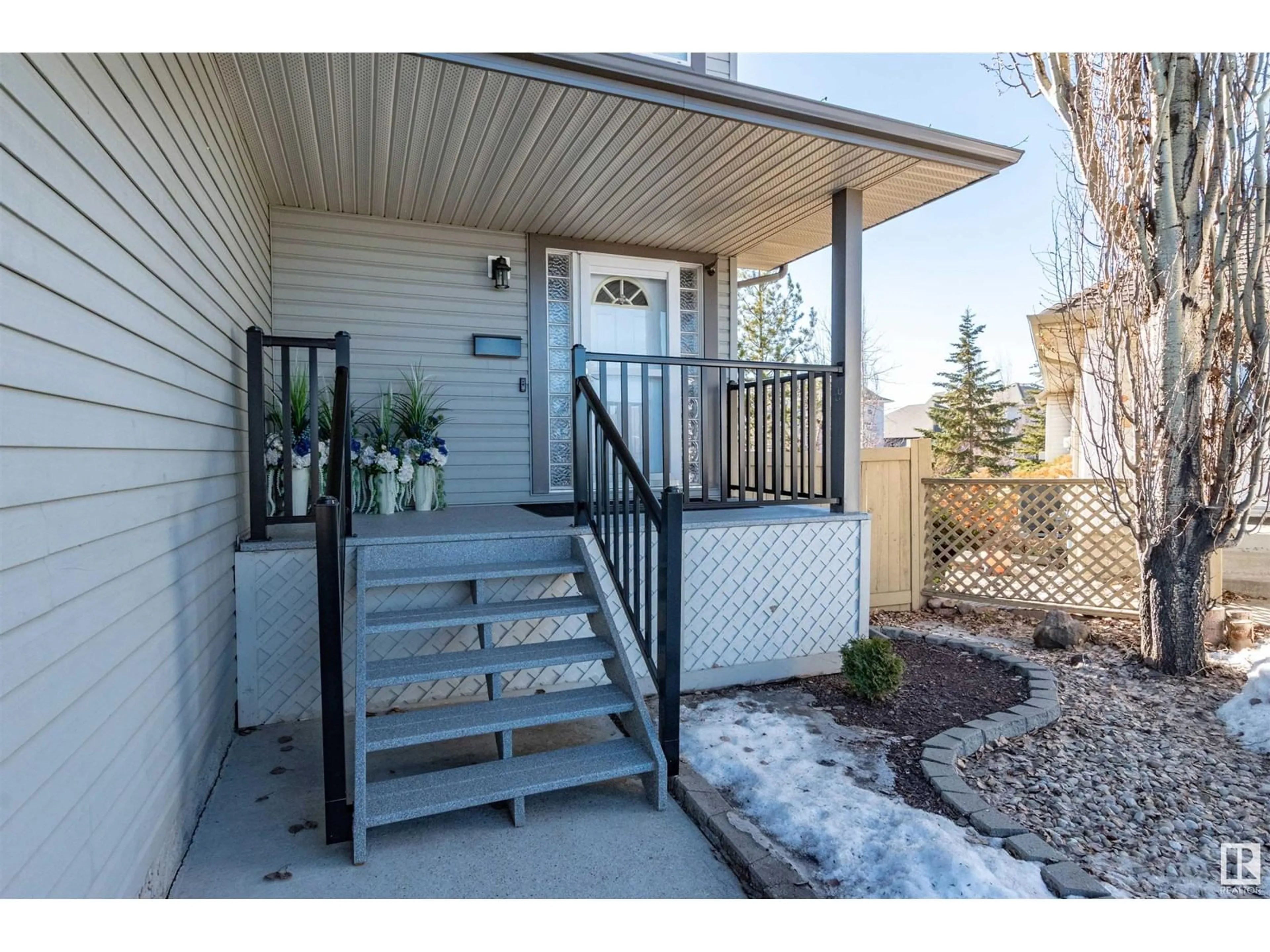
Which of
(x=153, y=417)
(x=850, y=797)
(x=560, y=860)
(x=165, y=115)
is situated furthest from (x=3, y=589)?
(x=850, y=797)

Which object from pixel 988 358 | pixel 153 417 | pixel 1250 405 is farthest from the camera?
pixel 988 358

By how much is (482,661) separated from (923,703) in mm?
2188

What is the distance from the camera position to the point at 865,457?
5586 mm

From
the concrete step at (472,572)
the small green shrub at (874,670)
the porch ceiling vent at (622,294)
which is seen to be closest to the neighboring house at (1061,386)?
the small green shrub at (874,670)

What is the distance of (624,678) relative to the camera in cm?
262

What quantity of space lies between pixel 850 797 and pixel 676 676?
0.72 meters

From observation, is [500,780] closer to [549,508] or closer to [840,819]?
[840,819]

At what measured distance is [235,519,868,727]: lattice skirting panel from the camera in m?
3.13

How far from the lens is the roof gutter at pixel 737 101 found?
2967mm

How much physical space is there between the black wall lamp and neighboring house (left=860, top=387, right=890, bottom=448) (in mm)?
14413

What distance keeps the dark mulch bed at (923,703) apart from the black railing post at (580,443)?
153 centimetres
